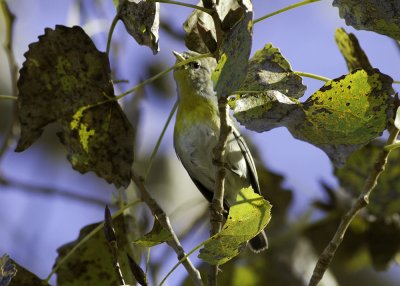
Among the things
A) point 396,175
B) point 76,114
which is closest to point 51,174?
point 396,175

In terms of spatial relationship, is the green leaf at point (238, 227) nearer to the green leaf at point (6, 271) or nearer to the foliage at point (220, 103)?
the foliage at point (220, 103)

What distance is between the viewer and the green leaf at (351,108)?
1465 millimetres

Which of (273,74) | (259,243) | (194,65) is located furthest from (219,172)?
(259,243)

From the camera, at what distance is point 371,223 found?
308cm

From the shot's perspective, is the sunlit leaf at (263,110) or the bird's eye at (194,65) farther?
the bird's eye at (194,65)

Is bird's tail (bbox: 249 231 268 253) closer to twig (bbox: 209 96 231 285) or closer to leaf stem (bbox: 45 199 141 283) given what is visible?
leaf stem (bbox: 45 199 141 283)

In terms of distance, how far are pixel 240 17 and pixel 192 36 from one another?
0.29m

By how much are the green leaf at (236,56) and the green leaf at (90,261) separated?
28.5 inches

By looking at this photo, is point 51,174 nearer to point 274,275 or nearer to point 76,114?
point 274,275

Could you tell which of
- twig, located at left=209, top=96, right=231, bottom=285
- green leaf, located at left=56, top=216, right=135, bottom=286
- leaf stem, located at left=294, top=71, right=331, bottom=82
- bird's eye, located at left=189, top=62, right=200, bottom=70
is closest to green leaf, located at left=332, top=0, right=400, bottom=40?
leaf stem, located at left=294, top=71, right=331, bottom=82

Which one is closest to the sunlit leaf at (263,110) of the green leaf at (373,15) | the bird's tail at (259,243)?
the green leaf at (373,15)

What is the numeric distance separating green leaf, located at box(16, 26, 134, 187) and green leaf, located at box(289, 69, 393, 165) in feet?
1.43

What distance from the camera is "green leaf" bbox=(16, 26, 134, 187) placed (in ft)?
5.56

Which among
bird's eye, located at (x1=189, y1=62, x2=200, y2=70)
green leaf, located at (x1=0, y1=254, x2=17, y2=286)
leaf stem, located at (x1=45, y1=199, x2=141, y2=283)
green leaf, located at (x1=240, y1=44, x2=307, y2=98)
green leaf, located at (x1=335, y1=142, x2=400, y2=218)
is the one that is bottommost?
green leaf, located at (x1=335, y1=142, x2=400, y2=218)
